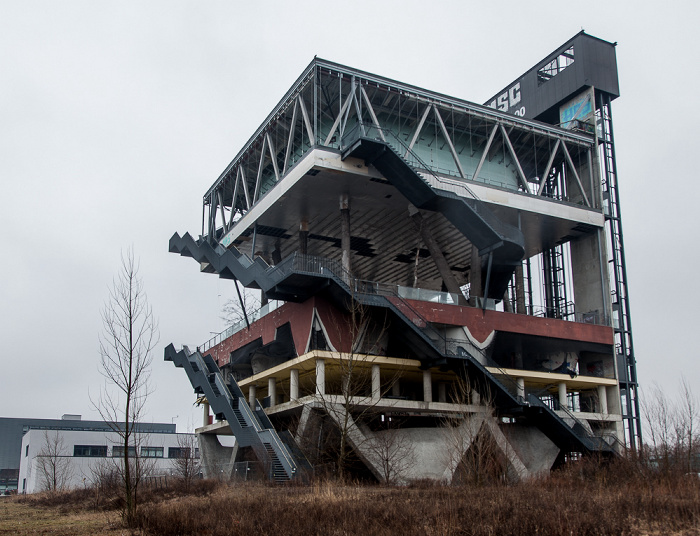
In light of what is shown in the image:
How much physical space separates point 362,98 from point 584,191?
19371 millimetres

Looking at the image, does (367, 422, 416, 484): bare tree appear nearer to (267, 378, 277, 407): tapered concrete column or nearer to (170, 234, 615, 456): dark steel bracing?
(170, 234, 615, 456): dark steel bracing

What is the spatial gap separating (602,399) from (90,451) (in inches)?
2691

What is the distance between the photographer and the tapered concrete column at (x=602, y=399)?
50.1 meters

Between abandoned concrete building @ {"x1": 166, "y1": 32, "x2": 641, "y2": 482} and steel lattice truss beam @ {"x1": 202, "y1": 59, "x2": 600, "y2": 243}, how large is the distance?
0.17 m

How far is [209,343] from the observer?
63219 millimetres

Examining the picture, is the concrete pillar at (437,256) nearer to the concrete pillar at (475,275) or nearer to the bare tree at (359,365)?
the concrete pillar at (475,275)

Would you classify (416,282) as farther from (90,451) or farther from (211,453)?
(90,451)

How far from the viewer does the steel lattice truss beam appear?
155 feet

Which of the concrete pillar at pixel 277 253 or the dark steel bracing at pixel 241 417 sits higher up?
the concrete pillar at pixel 277 253

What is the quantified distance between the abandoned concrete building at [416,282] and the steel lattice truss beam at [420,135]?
17 centimetres

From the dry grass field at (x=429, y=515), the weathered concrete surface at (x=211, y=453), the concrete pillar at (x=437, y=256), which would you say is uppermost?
the concrete pillar at (x=437, y=256)

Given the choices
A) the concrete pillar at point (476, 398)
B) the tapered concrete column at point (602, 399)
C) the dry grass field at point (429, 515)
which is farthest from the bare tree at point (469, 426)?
the dry grass field at point (429, 515)

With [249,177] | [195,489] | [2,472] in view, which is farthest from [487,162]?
[2,472]

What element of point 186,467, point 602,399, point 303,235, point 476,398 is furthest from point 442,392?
point 186,467
